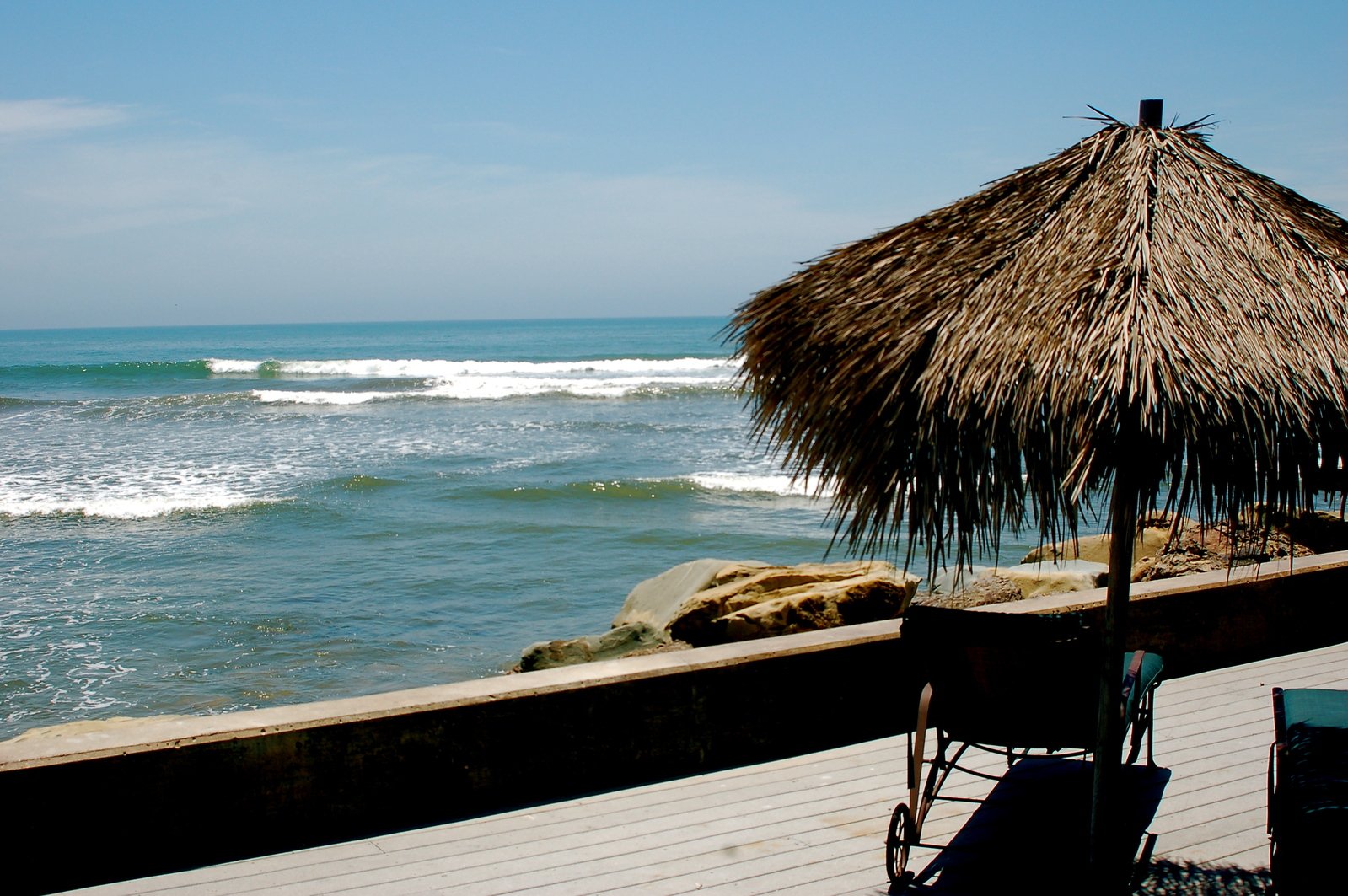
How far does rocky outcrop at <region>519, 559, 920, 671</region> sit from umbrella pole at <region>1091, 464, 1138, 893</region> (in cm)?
274

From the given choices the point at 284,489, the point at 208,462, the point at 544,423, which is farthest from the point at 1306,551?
the point at 544,423

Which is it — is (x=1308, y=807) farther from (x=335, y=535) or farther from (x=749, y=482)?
(x=749, y=482)

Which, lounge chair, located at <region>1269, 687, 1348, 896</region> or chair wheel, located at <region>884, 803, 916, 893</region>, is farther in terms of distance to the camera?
chair wheel, located at <region>884, 803, 916, 893</region>

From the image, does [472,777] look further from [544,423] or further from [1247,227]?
[544,423]

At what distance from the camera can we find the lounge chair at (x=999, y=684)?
9.89ft

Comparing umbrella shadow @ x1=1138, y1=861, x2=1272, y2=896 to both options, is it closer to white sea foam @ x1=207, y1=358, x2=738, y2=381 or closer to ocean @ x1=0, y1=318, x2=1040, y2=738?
ocean @ x1=0, y1=318, x2=1040, y2=738

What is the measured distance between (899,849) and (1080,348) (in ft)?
5.03

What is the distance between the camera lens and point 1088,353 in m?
2.56

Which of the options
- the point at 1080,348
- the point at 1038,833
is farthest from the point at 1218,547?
the point at 1080,348

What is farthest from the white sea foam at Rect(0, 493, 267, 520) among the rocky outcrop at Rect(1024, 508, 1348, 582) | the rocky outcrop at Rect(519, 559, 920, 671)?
the rocky outcrop at Rect(1024, 508, 1348, 582)

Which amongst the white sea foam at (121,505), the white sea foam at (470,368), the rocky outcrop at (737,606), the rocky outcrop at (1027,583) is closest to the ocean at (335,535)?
the white sea foam at (121,505)

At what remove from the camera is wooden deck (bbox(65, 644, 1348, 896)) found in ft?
10.2

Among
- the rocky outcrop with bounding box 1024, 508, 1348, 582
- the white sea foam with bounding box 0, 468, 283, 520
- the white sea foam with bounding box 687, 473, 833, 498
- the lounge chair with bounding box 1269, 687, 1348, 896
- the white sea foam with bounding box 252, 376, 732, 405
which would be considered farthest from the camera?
the white sea foam with bounding box 252, 376, 732, 405

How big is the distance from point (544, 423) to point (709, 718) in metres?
21.4
